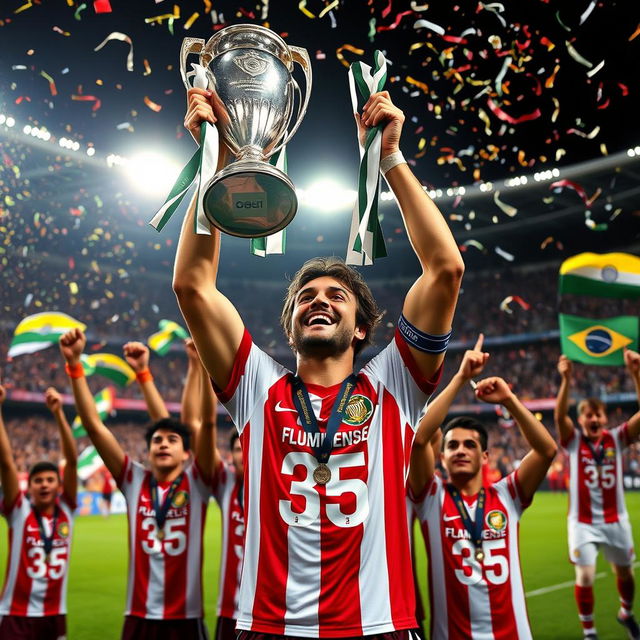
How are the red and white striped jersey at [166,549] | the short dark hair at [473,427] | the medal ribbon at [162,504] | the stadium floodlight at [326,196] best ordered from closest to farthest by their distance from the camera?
the short dark hair at [473,427], the red and white striped jersey at [166,549], the medal ribbon at [162,504], the stadium floodlight at [326,196]

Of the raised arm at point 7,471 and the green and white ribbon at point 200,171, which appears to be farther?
the raised arm at point 7,471

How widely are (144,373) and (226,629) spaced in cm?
176

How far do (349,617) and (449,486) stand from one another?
2148mm

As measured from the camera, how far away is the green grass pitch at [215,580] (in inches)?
286

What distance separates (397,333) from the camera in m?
2.24

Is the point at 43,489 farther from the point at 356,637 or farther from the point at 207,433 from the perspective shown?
the point at 356,637

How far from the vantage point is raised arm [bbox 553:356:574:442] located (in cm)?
622

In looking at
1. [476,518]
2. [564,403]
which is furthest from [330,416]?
[564,403]

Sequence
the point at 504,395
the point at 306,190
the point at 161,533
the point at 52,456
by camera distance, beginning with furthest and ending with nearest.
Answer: the point at 306,190 < the point at 52,456 < the point at 161,533 < the point at 504,395

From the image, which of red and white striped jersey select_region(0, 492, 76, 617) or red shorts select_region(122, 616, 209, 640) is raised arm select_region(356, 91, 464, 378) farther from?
red and white striped jersey select_region(0, 492, 76, 617)

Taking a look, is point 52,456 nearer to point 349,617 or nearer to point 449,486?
point 449,486

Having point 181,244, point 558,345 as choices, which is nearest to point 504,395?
point 181,244

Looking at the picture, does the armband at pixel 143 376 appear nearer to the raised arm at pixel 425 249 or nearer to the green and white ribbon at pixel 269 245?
the green and white ribbon at pixel 269 245

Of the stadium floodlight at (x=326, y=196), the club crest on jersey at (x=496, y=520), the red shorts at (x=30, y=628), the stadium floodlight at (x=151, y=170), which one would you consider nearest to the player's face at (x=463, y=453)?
the club crest on jersey at (x=496, y=520)
